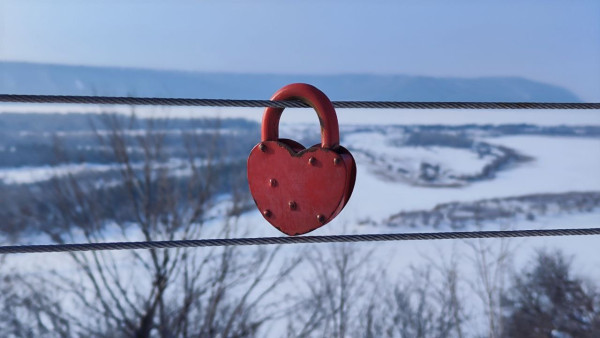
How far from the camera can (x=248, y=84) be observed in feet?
46.2

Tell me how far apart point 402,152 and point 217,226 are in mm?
5167

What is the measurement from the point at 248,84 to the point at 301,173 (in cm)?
1330

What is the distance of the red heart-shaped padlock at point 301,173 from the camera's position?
891mm

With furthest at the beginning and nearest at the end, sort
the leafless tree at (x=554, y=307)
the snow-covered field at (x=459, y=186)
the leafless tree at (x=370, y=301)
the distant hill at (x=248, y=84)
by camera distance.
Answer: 1. the distant hill at (x=248, y=84)
2. the snow-covered field at (x=459, y=186)
3. the leafless tree at (x=554, y=307)
4. the leafless tree at (x=370, y=301)

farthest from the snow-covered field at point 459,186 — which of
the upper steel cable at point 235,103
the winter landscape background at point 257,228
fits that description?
the upper steel cable at point 235,103

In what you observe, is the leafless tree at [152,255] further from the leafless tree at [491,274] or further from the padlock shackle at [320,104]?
the padlock shackle at [320,104]

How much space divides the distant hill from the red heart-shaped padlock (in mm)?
10185

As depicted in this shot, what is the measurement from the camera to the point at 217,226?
7.18 metres

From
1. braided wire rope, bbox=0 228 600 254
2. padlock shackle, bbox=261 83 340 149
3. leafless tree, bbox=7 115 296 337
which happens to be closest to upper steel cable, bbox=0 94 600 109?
padlock shackle, bbox=261 83 340 149

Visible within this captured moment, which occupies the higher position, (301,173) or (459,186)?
(459,186)

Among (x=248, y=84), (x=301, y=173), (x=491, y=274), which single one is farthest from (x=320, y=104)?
(x=248, y=84)

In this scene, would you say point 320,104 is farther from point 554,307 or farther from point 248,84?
point 248,84

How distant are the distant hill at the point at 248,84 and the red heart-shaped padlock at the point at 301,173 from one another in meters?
10.2

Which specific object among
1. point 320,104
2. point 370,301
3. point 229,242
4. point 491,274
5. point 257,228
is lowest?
point 229,242
